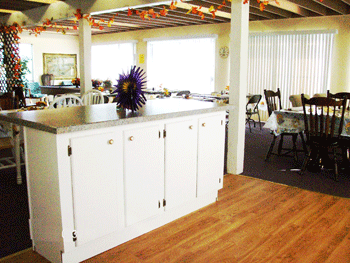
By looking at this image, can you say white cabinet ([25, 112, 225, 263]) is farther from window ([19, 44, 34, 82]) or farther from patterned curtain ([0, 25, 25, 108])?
window ([19, 44, 34, 82])

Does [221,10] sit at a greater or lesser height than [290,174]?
greater

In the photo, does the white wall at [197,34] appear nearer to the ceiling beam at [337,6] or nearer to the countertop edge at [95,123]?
the ceiling beam at [337,6]

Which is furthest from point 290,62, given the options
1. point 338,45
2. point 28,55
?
point 28,55

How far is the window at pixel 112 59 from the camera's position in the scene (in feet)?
39.8

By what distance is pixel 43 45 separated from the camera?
1266 centimetres

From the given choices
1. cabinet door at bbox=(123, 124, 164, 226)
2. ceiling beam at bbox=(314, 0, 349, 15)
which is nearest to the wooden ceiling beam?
ceiling beam at bbox=(314, 0, 349, 15)

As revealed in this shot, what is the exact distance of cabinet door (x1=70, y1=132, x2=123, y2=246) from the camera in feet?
7.72

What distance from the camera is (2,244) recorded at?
2.74 meters

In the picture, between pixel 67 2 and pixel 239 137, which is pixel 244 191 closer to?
pixel 239 137

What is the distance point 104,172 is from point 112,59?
10.9 meters

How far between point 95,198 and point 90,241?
1.04 feet

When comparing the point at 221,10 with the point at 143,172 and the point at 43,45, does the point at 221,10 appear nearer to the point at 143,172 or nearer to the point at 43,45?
the point at 143,172

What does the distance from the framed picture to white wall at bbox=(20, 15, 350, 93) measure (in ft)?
0.55

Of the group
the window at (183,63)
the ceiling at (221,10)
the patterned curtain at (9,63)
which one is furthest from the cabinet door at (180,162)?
the window at (183,63)
